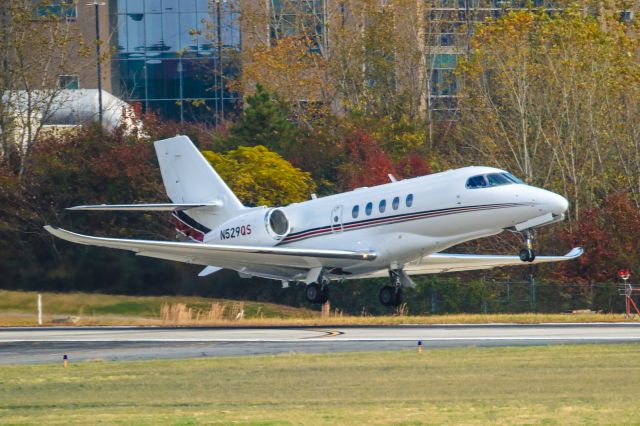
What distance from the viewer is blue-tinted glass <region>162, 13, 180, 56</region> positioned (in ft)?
278

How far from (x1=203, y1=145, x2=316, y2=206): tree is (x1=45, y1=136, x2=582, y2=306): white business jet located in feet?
31.7

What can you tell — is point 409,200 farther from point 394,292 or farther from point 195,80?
point 195,80

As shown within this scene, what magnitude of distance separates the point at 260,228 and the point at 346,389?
Result: 670 inches

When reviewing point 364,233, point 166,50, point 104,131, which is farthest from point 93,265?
point 166,50

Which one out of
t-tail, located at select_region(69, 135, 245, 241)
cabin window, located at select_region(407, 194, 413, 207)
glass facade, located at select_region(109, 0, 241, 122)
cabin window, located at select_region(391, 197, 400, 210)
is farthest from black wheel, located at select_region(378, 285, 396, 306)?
glass facade, located at select_region(109, 0, 241, 122)

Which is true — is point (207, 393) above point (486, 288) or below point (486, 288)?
above

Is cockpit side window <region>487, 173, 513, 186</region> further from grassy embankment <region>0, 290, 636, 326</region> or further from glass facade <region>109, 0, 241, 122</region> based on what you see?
glass facade <region>109, 0, 241, 122</region>

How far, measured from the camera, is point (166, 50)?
85500 mm

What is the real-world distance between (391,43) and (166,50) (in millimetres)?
24082

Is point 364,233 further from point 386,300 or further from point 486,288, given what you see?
point 486,288

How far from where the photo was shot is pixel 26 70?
55.4m

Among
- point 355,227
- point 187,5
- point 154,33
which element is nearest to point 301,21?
point 187,5

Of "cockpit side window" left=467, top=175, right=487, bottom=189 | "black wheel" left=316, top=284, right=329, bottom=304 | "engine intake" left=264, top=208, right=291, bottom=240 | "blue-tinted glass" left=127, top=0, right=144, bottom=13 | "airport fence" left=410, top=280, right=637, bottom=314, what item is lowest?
"airport fence" left=410, top=280, right=637, bottom=314

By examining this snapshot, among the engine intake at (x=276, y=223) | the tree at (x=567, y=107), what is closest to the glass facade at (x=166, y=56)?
the tree at (x=567, y=107)
